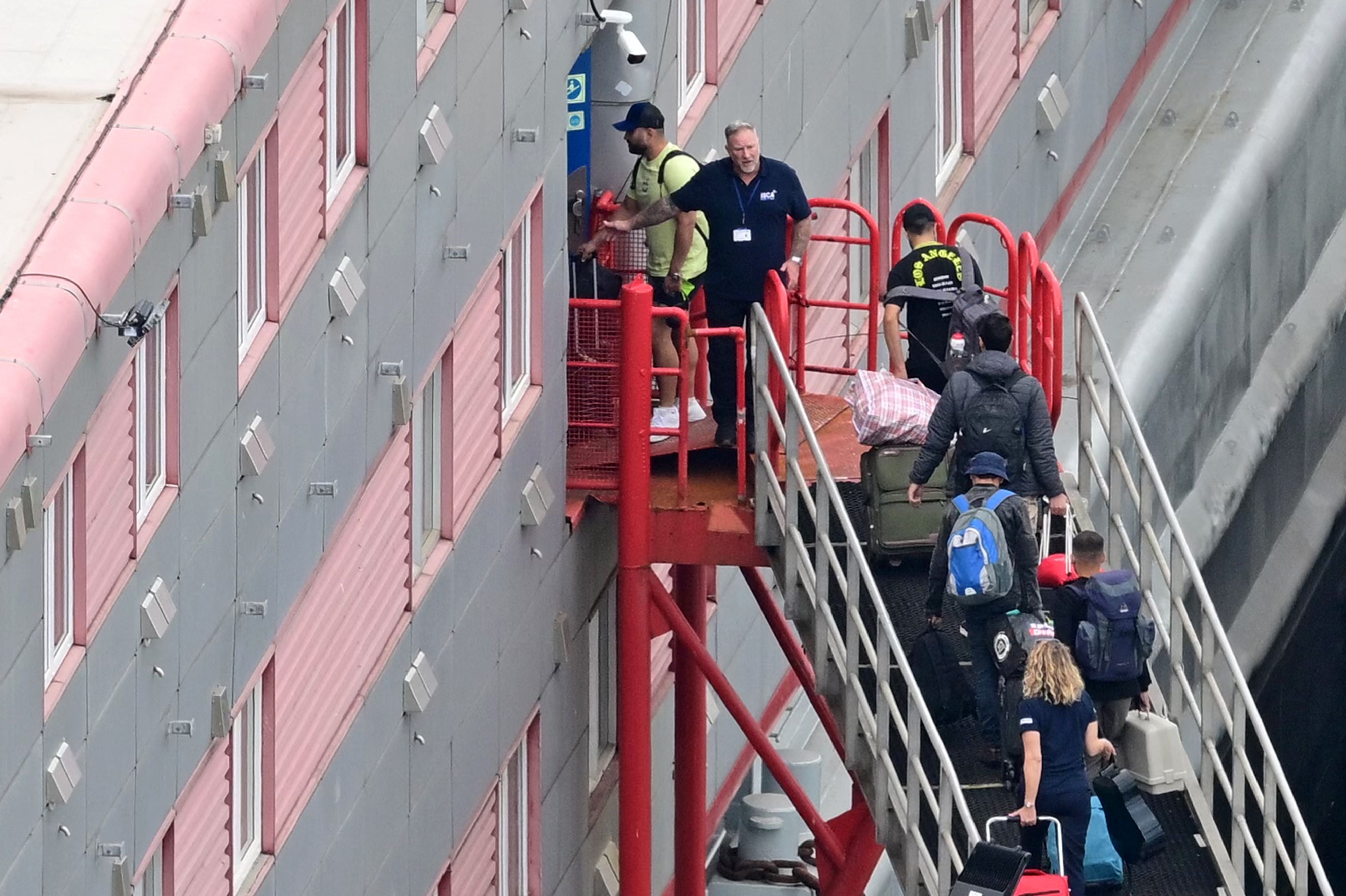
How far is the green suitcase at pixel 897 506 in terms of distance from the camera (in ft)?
62.4

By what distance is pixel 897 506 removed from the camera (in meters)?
19.1

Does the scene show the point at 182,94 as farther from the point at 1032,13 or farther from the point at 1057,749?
the point at 1032,13

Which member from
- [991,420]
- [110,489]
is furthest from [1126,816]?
[110,489]

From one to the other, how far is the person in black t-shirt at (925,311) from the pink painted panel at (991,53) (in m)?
5.01

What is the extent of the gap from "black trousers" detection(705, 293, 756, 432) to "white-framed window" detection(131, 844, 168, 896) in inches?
192

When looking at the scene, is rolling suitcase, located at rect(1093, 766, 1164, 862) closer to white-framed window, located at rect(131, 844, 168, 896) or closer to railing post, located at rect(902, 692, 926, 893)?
railing post, located at rect(902, 692, 926, 893)

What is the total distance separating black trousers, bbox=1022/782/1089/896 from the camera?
16.9 meters

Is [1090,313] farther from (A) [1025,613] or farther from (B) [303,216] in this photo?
(B) [303,216]

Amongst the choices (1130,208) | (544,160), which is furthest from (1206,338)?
(544,160)

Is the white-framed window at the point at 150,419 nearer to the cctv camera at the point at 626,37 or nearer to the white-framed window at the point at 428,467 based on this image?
the white-framed window at the point at 428,467

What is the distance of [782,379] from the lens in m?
19.5

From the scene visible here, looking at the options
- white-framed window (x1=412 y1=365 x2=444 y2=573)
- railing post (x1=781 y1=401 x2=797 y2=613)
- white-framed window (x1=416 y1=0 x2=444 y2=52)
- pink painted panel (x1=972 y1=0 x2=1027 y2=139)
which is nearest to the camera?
white-framed window (x1=416 y1=0 x2=444 y2=52)

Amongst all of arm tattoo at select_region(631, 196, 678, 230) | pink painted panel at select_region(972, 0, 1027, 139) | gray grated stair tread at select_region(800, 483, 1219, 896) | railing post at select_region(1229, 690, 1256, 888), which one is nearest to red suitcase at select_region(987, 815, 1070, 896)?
gray grated stair tread at select_region(800, 483, 1219, 896)

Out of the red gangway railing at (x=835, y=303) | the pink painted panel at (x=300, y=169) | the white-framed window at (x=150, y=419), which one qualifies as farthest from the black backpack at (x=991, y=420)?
the white-framed window at (x=150, y=419)
